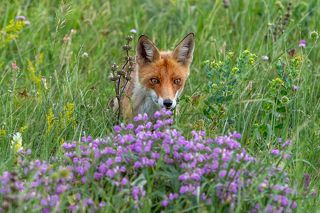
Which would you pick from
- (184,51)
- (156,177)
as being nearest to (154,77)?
(184,51)

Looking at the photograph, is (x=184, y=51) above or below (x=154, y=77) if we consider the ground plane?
above

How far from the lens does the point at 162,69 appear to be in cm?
678

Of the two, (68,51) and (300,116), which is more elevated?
(68,51)

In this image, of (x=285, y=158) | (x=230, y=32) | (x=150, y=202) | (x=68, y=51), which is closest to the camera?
(x=150, y=202)

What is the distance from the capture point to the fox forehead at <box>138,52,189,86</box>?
672 cm

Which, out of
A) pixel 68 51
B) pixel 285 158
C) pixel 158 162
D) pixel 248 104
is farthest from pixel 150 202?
pixel 68 51

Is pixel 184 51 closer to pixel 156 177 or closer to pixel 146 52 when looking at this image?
pixel 146 52

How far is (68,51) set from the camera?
290 inches

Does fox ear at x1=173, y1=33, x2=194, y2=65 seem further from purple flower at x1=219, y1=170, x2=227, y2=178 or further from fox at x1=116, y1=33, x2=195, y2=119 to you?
purple flower at x1=219, y1=170, x2=227, y2=178

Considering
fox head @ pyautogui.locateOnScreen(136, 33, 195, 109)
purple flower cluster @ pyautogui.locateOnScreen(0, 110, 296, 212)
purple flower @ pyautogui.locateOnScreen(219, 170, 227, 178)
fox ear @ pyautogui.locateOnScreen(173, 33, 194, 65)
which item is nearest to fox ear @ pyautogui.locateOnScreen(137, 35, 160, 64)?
fox head @ pyautogui.locateOnScreen(136, 33, 195, 109)

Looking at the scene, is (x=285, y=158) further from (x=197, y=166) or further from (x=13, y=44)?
(x=13, y=44)

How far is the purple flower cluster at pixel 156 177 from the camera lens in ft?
14.7

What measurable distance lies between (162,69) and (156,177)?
85.7 inches

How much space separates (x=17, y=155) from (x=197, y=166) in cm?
128
